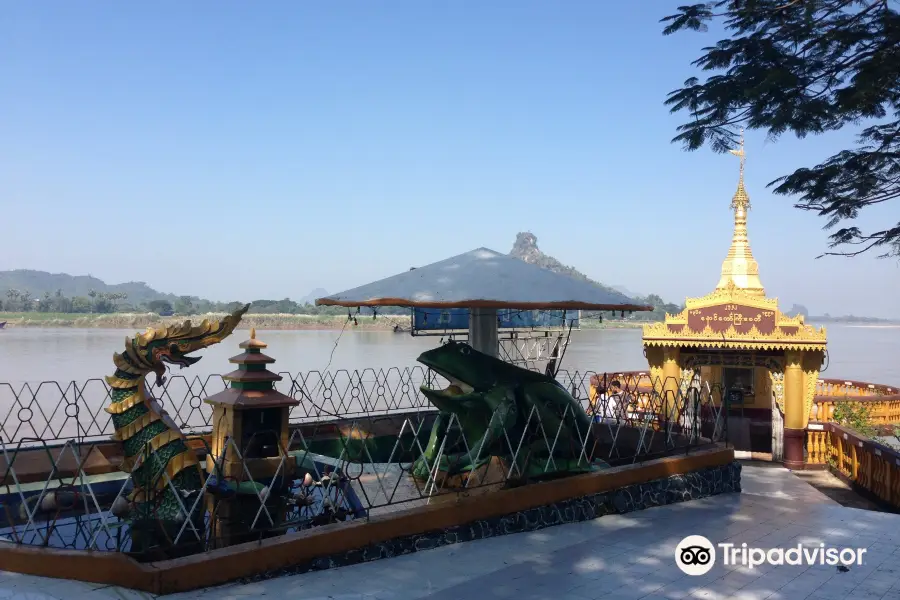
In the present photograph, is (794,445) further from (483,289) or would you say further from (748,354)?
(483,289)

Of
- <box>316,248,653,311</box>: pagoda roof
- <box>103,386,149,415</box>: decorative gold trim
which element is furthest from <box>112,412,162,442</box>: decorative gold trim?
<box>316,248,653,311</box>: pagoda roof

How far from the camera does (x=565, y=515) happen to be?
7020mm

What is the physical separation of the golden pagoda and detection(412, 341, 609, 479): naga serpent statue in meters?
6.62

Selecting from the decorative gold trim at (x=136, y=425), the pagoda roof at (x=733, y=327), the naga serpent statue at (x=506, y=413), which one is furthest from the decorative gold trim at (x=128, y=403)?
the pagoda roof at (x=733, y=327)

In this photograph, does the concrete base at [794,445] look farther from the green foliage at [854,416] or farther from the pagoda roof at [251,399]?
the pagoda roof at [251,399]

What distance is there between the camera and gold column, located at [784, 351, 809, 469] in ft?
47.6

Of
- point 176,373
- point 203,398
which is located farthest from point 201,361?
point 203,398

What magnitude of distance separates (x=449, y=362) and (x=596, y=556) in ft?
9.34

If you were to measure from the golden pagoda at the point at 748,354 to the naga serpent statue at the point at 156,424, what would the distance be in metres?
9.77

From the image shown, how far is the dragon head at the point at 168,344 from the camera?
7246 mm

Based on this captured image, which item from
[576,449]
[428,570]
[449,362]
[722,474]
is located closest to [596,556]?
[428,570]

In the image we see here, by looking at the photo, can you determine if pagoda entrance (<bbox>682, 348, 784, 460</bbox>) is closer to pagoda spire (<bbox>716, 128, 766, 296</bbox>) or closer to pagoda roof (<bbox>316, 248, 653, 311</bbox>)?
pagoda spire (<bbox>716, 128, 766, 296</bbox>)

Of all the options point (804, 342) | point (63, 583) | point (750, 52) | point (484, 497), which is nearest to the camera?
point (63, 583)

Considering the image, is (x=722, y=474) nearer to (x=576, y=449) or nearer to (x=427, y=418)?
(x=576, y=449)
